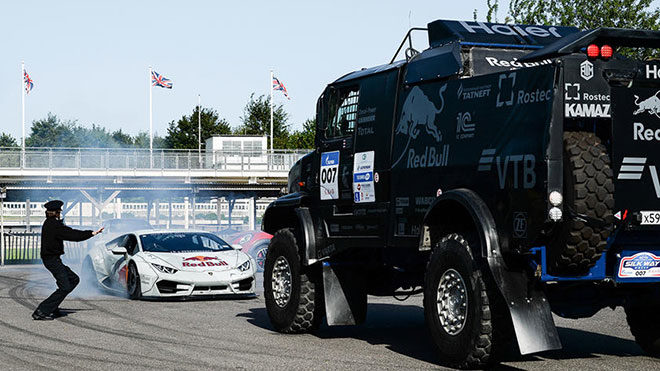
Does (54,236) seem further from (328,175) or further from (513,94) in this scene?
(513,94)

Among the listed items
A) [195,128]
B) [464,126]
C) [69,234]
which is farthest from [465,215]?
[195,128]

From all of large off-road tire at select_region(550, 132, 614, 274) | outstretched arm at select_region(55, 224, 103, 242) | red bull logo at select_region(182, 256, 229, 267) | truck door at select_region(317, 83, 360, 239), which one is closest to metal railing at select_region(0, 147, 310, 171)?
red bull logo at select_region(182, 256, 229, 267)

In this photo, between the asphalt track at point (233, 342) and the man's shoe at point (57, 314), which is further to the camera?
the man's shoe at point (57, 314)

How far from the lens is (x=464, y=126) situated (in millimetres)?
8898

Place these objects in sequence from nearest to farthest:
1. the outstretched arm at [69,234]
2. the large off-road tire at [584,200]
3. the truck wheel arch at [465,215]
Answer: the large off-road tire at [584,200]
the truck wheel arch at [465,215]
the outstretched arm at [69,234]

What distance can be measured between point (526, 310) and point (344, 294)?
12.1 feet

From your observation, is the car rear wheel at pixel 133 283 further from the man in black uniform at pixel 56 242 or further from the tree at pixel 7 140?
the tree at pixel 7 140

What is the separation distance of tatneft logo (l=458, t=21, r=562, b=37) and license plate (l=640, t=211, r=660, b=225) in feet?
8.85

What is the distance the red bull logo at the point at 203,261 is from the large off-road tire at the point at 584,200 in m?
9.96

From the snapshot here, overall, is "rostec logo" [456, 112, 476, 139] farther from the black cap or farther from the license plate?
the black cap

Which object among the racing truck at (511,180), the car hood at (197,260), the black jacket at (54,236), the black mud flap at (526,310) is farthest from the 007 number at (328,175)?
the car hood at (197,260)

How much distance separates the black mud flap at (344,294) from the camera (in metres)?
11.2

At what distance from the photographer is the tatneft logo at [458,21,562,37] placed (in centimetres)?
975

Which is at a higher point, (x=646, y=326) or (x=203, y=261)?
(x=203, y=261)
